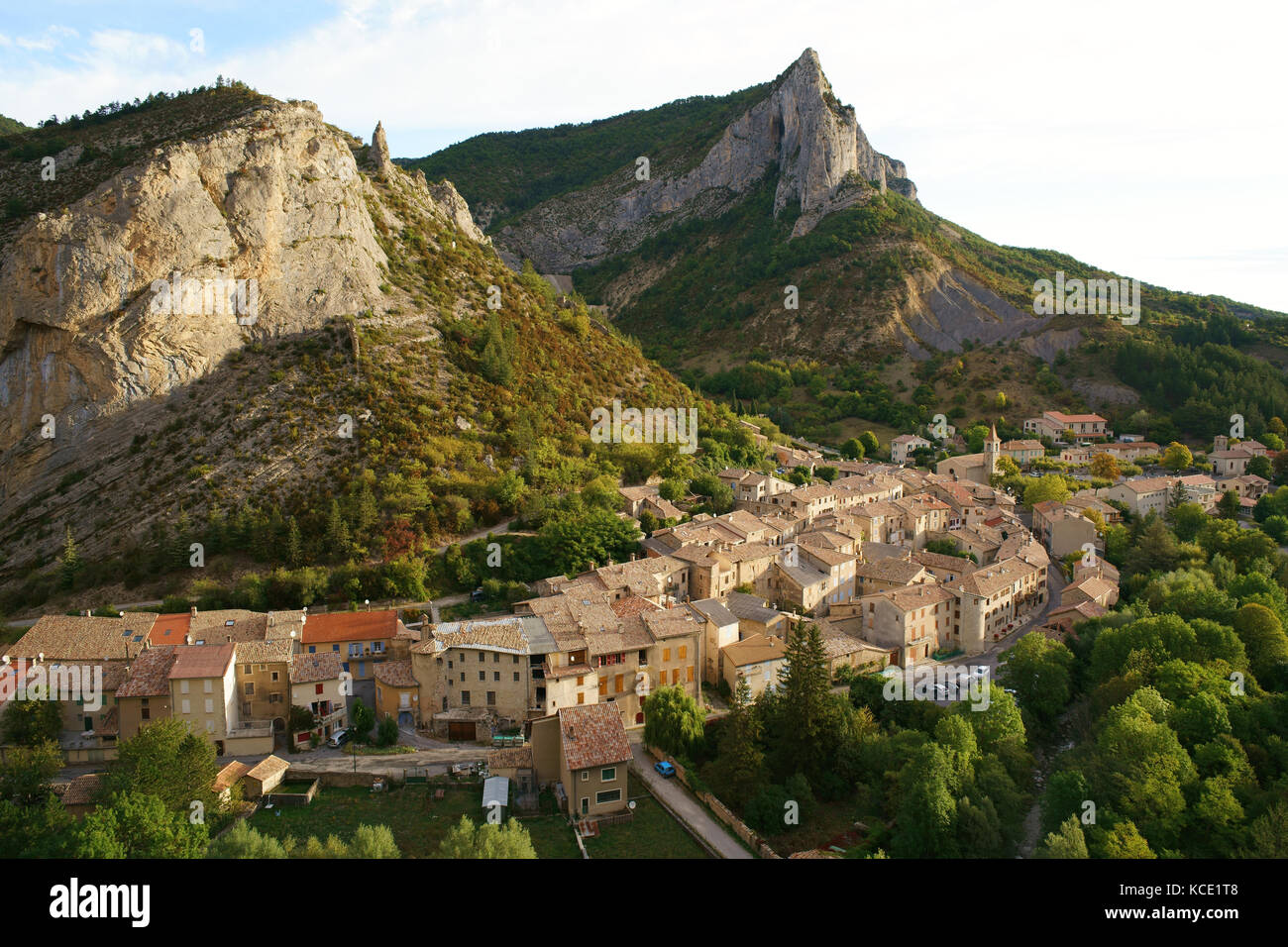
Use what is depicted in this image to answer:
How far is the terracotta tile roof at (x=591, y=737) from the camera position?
71.8ft

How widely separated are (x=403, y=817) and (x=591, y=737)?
5046 mm

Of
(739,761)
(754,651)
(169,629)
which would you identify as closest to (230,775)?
(169,629)

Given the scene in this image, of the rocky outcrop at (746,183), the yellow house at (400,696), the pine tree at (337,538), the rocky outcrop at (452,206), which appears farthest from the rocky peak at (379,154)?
the rocky outcrop at (746,183)

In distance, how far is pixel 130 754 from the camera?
2103 centimetres

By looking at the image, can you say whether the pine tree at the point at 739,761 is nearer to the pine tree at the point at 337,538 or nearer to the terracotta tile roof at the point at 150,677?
the terracotta tile roof at the point at 150,677

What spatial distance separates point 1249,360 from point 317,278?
2988 inches

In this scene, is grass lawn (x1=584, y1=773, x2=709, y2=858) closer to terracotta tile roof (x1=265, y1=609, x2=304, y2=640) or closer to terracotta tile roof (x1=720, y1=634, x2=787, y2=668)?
terracotta tile roof (x1=720, y1=634, x2=787, y2=668)

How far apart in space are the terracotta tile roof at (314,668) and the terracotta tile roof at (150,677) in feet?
11.1

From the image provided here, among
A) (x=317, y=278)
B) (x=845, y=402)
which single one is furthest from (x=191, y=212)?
(x=845, y=402)

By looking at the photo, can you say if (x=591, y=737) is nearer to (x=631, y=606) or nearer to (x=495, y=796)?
(x=495, y=796)

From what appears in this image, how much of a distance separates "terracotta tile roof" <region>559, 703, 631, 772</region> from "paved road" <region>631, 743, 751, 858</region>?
5.06ft

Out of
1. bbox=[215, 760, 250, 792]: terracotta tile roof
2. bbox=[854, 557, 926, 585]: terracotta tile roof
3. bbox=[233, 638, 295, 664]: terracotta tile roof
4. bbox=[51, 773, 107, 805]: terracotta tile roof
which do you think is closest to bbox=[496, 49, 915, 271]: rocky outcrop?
bbox=[854, 557, 926, 585]: terracotta tile roof

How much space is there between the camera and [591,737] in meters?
22.6
